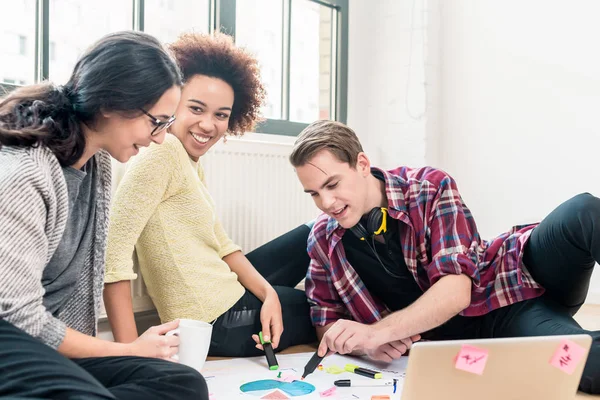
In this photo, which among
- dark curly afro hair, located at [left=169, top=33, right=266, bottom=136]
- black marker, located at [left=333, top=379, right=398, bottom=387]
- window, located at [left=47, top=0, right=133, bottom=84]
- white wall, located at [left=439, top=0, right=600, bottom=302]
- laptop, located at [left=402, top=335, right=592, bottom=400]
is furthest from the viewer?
white wall, located at [left=439, top=0, right=600, bottom=302]

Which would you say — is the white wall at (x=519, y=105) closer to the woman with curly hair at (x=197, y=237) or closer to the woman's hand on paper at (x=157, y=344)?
the woman with curly hair at (x=197, y=237)

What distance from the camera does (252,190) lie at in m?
2.44

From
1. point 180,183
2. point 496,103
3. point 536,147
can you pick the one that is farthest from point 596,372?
point 496,103

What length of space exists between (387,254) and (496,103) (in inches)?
67.2

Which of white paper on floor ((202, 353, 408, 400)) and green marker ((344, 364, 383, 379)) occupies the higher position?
green marker ((344, 364, 383, 379))

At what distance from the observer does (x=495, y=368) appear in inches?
36.7

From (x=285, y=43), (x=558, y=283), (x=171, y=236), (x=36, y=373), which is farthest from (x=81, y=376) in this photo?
(x=285, y=43)

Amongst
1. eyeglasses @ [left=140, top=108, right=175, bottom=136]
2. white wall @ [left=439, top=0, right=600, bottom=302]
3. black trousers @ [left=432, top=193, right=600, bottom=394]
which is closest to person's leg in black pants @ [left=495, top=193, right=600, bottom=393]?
black trousers @ [left=432, top=193, right=600, bottom=394]

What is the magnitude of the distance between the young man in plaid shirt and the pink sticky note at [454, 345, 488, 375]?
0.50 meters

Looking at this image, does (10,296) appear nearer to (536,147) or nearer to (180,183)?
(180,183)

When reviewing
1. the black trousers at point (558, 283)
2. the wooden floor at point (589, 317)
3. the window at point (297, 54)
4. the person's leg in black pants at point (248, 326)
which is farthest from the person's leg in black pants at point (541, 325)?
the window at point (297, 54)

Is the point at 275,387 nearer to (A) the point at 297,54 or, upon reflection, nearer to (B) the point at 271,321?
(B) the point at 271,321

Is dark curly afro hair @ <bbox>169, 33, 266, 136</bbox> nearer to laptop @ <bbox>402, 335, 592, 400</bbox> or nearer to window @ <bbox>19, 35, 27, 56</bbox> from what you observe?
window @ <bbox>19, 35, 27, 56</bbox>

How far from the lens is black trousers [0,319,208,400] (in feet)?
2.66
